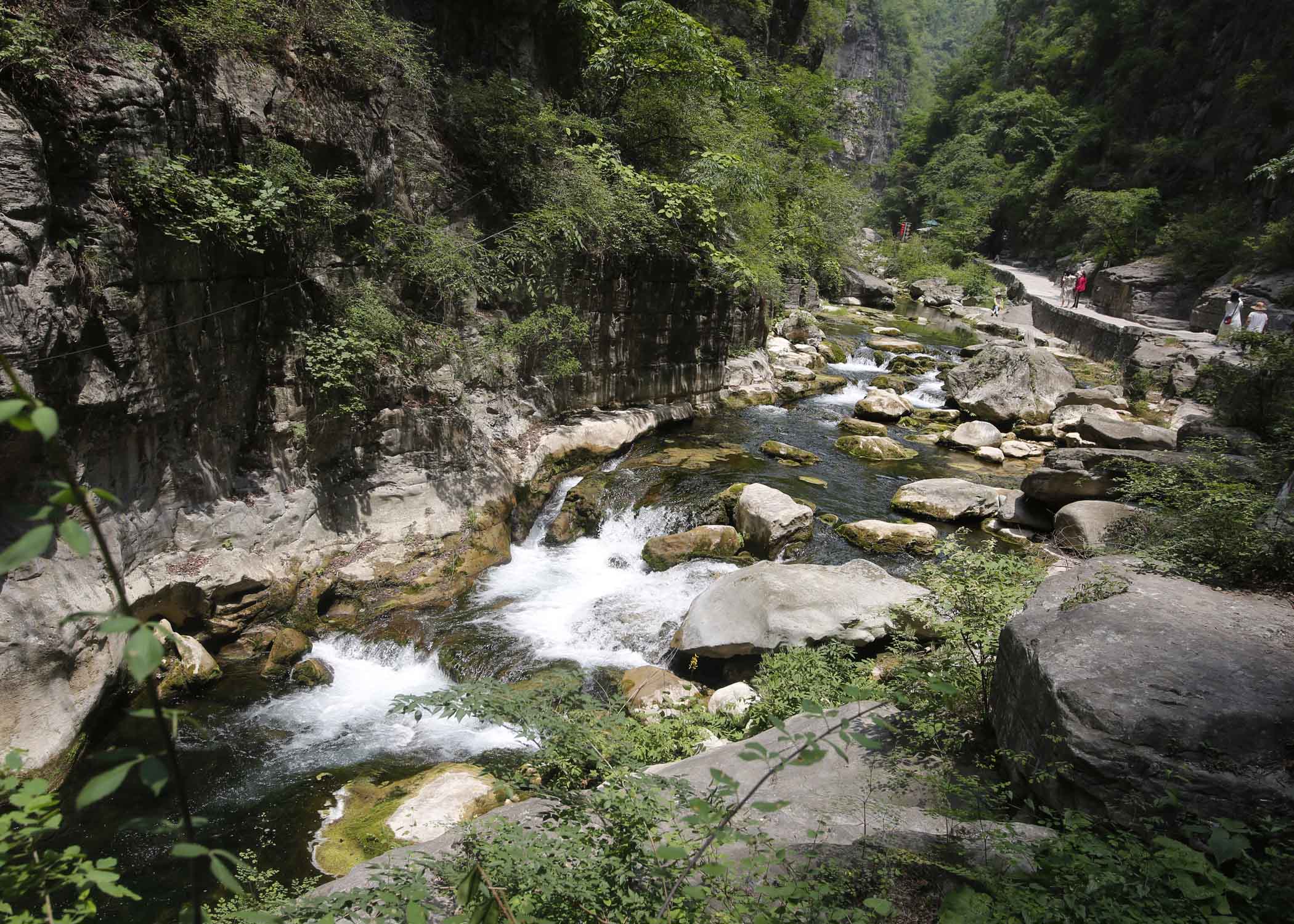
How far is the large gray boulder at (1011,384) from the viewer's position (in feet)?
51.3

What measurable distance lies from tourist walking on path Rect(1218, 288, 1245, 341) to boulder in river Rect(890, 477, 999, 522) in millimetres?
11626

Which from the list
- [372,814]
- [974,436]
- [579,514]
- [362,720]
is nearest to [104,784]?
[372,814]

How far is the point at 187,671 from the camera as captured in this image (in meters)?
6.71

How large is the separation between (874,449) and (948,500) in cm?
299

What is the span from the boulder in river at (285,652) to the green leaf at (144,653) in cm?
707

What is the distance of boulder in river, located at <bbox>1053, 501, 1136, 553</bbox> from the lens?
28.3 feet

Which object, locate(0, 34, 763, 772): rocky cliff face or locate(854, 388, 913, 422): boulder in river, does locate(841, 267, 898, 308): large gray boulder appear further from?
locate(0, 34, 763, 772): rocky cliff face

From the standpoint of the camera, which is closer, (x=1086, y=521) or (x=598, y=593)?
(x=1086, y=521)

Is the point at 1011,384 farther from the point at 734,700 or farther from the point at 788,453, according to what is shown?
the point at 734,700

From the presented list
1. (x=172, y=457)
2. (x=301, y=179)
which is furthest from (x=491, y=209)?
(x=172, y=457)

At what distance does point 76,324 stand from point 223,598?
120 inches

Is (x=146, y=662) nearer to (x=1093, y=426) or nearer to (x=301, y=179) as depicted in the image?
(x=301, y=179)

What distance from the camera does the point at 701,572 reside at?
9242 millimetres

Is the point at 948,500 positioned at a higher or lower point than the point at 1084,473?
lower
